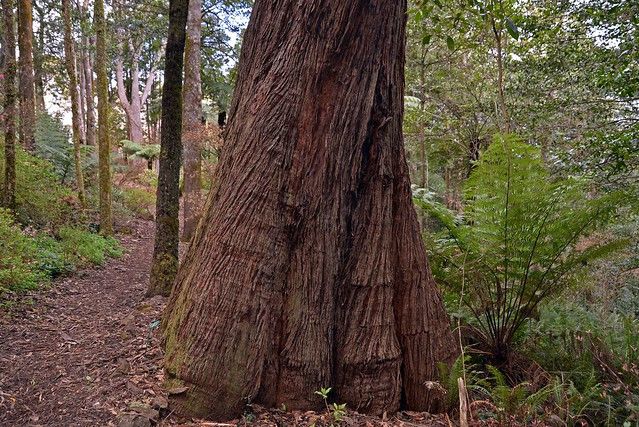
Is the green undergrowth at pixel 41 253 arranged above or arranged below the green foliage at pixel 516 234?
below

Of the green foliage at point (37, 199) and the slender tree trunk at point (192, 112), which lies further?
the slender tree trunk at point (192, 112)

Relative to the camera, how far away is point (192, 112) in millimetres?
9195

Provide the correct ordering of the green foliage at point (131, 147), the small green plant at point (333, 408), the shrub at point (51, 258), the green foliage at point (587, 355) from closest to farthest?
the small green plant at point (333, 408) < the green foliage at point (587, 355) < the shrub at point (51, 258) < the green foliage at point (131, 147)

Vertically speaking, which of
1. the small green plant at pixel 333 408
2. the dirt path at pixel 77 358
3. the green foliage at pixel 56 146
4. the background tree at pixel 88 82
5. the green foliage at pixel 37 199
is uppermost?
the background tree at pixel 88 82

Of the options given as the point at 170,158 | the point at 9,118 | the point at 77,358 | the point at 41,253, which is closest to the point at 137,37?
the point at 9,118

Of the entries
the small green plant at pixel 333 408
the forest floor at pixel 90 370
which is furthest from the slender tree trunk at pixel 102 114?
the small green plant at pixel 333 408

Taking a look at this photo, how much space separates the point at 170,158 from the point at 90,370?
7.71 feet

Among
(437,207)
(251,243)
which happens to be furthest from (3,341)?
(437,207)

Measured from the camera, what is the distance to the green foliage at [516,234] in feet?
10.9

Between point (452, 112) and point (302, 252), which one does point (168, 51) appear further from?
point (452, 112)

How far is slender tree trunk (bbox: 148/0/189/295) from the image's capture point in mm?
4574

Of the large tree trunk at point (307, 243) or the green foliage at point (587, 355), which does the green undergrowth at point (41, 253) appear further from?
the green foliage at point (587, 355)

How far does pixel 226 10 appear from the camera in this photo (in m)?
13.7

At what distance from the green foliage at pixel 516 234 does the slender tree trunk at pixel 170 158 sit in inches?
103
